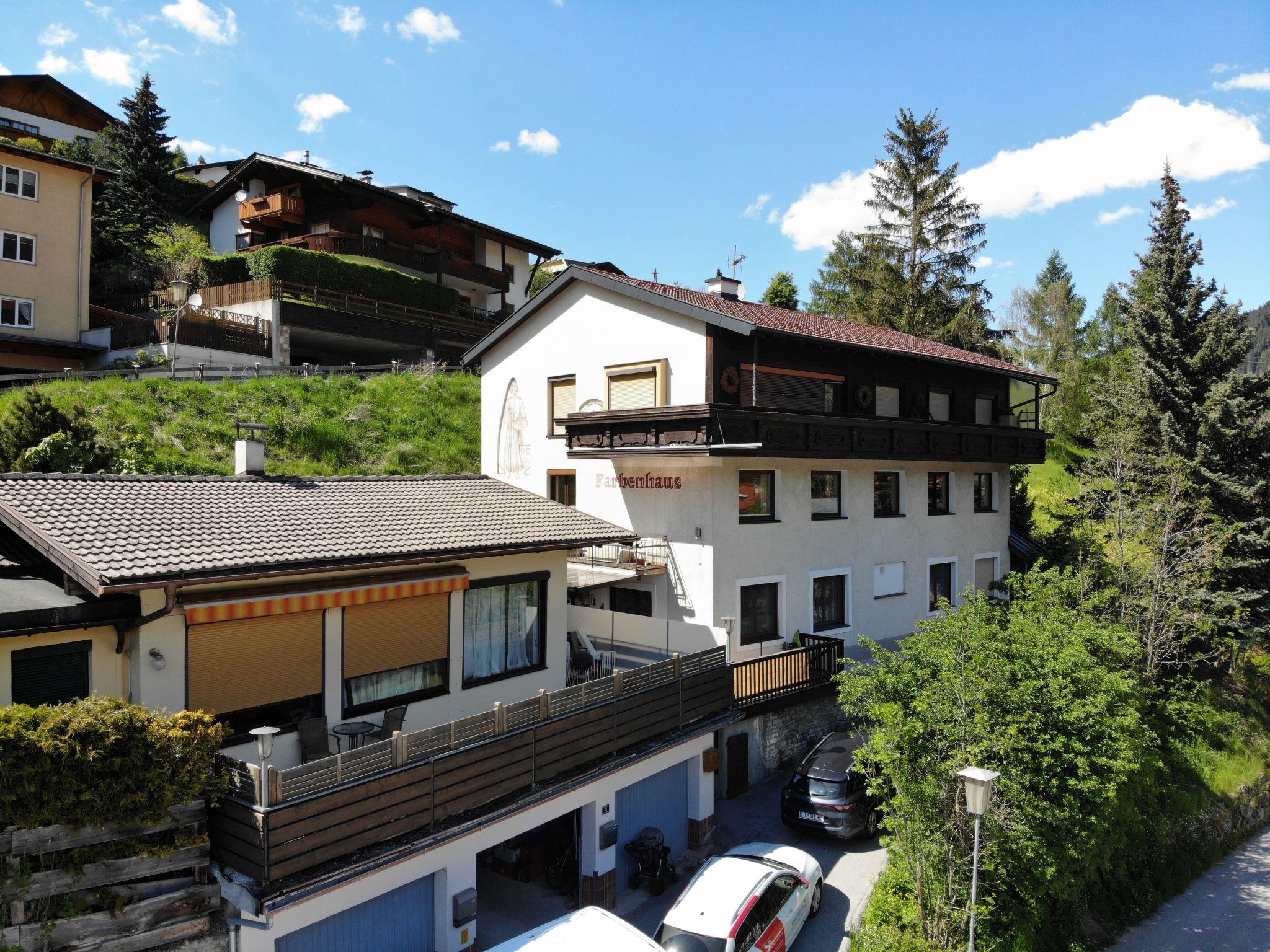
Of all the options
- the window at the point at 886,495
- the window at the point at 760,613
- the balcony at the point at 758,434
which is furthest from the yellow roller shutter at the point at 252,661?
the window at the point at 886,495

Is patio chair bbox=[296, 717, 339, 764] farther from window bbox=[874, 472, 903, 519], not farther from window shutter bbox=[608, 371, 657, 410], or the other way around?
window bbox=[874, 472, 903, 519]

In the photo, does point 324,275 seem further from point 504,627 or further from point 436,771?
point 436,771

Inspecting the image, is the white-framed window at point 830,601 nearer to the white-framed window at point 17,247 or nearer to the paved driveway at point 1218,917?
the paved driveway at point 1218,917

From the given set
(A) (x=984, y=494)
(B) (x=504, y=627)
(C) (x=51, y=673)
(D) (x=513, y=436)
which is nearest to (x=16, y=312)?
(D) (x=513, y=436)

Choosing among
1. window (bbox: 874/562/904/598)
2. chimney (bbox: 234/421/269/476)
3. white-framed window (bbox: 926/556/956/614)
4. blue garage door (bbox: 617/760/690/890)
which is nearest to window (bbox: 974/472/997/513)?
white-framed window (bbox: 926/556/956/614)

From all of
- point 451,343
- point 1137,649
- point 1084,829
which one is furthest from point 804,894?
point 451,343

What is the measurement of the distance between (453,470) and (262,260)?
17.1 m

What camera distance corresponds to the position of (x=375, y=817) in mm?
9680

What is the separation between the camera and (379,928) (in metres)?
10.2

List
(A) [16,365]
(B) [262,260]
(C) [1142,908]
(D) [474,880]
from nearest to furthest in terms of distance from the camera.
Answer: (D) [474,880] → (C) [1142,908] → (A) [16,365] → (B) [262,260]

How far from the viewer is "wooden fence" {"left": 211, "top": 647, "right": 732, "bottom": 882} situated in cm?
873

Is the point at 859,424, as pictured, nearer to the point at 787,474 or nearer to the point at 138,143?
the point at 787,474

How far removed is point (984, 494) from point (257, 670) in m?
24.8

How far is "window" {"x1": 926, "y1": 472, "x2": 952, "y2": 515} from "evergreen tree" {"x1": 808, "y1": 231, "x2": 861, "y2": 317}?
1791 centimetres
